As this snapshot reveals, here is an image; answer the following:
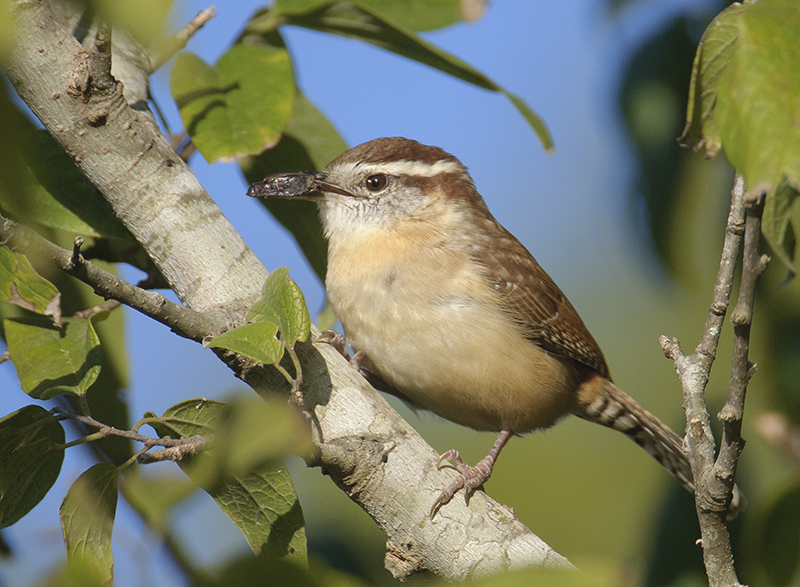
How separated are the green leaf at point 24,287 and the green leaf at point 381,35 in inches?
52.3

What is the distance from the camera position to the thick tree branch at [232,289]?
1.91 metres

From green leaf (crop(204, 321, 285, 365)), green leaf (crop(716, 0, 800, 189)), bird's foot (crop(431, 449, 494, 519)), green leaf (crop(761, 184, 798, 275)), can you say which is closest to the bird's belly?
bird's foot (crop(431, 449, 494, 519))

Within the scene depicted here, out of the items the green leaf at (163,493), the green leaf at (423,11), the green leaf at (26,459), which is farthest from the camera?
the green leaf at (423,11)

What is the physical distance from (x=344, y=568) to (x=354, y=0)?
1836mm

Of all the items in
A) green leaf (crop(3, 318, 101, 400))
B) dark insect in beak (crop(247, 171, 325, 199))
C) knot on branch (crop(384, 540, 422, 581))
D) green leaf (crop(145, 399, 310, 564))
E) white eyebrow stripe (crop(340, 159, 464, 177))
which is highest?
dark insect in beak (crop(247, 171, 325, 199))

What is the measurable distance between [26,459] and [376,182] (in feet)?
6.89

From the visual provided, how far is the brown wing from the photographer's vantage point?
10.6 feet

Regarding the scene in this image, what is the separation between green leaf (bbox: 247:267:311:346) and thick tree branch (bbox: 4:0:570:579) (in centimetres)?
30

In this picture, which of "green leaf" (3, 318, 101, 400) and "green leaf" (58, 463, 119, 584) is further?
"green leaf" (3, 318, 101, 400)

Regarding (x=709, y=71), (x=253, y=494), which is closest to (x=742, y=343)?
(x=709, y=71)

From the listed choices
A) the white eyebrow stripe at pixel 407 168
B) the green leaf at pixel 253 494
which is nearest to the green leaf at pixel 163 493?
the green leaf at pixel 253 494

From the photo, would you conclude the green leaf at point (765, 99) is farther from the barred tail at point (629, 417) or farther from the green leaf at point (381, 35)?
the barred tail at point (629, 417)

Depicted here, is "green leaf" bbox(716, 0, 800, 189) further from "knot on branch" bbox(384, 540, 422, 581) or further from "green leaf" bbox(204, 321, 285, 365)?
"knot on branch" bbox(384, 540, 422, 581)

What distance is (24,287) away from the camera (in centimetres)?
171
